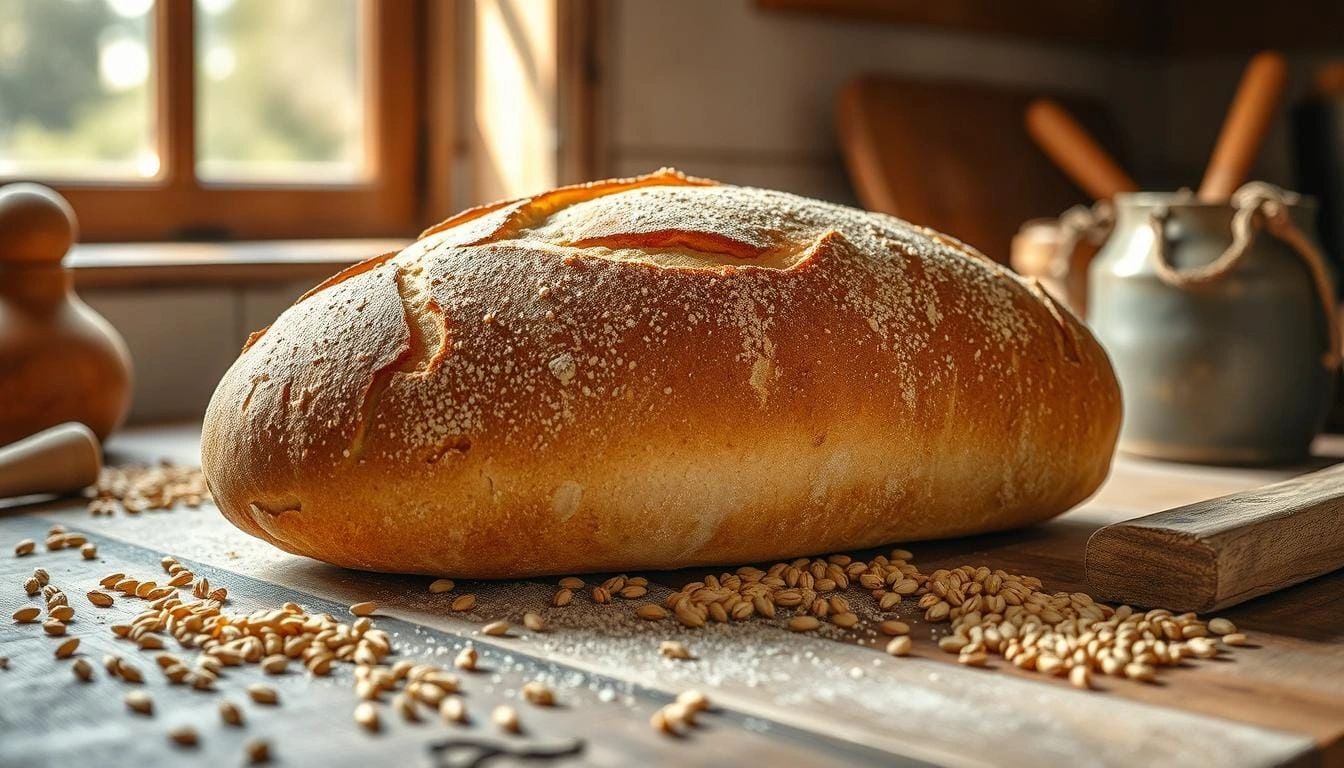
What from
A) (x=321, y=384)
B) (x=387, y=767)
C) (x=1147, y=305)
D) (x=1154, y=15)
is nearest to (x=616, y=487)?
(x=321, y=384)

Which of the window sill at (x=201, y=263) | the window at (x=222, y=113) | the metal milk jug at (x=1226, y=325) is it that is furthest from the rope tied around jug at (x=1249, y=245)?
the window at (x=222, y=113)

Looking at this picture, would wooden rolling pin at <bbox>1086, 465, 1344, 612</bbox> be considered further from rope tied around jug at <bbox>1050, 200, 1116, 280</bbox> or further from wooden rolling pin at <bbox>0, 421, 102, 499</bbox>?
wooden rolling pin at <bbox>0, 421, 102, 499</bbox>

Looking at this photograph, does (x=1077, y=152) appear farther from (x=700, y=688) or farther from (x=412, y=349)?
(x=700, y=688)

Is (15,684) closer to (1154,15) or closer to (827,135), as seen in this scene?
(827,135)

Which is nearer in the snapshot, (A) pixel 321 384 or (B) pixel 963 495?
(A) pixel 321 384

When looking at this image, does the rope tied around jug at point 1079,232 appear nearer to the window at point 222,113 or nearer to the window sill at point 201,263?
the window sill at point 201,263

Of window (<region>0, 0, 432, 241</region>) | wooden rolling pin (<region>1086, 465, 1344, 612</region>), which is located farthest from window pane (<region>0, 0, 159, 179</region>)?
wooden rolling pin (<region>1086, 465, 1344, 612</region>)

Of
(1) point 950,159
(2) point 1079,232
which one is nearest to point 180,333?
(2) point 1079,232
